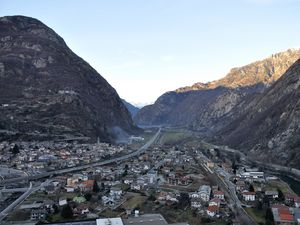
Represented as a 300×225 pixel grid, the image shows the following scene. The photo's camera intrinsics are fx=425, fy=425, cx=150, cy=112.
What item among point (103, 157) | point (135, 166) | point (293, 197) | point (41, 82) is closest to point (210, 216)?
point (293, 197)

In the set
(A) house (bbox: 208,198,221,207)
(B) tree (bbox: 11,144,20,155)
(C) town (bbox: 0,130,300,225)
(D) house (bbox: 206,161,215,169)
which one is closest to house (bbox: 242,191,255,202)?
(C) town (bbox: 0,130,300,225)

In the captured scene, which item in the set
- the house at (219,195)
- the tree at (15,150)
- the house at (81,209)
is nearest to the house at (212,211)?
the house at (219,195)

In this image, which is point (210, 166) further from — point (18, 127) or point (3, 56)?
point (3, 56)

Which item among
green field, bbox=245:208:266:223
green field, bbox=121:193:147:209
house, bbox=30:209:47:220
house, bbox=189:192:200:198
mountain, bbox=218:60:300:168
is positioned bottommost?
house, bbox=30:209:47:220

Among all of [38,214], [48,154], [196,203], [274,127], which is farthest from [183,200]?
[274,127]

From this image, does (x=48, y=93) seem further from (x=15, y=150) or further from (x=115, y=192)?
(x=115, y=192)

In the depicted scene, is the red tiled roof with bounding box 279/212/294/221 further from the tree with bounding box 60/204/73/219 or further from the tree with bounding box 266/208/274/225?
the tree with bounding box 60/204/73/219
